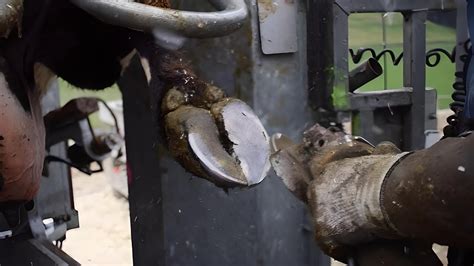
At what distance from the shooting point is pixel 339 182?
3.57 feet

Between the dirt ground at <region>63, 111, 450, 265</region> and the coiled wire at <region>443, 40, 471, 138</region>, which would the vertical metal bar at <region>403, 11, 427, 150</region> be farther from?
the dirt ground at <region>63, 111, 450, 265</region>

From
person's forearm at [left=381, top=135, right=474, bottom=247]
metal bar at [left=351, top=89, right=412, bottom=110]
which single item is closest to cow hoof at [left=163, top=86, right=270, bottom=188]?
person's forearm at [left=381, top=135, right=474, bottom=247]

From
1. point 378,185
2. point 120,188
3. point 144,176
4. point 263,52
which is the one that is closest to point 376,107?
point 263,52

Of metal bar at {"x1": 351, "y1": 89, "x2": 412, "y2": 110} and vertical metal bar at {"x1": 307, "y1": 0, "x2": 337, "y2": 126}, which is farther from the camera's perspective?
metal bar at {"x1": 351, "y1": 89, "x2": 412, "y2": 110}

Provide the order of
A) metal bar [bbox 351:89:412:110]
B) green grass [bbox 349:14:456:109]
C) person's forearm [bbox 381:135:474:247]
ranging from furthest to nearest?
1. green grass [bbox 349:14:456:109]
2. metal bar [bbox 351:89:412:110]
3. person's forearm [bbox 381:135:474:247]

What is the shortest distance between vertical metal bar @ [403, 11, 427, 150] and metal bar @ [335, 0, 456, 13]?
0.08ft

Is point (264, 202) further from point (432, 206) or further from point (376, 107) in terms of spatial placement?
point (432, 206)

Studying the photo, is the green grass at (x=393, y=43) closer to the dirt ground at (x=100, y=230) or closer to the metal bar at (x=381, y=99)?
the metal bar at (x=381, y=99)

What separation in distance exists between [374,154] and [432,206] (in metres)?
0.23

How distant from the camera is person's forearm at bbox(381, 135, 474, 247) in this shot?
0.91 m

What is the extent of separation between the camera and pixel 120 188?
4363 millimetres

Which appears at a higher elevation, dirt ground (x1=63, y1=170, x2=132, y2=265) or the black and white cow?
the black and white cow

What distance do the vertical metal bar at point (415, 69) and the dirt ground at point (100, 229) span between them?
71 centimetres

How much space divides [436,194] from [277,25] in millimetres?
1075
